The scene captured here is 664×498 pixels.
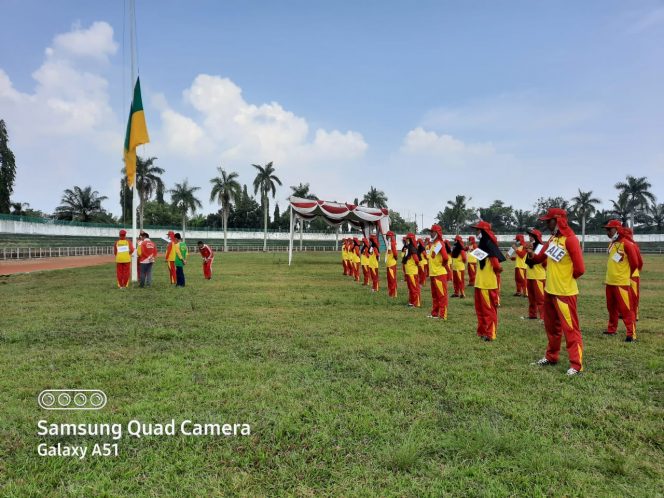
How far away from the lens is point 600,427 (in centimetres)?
353

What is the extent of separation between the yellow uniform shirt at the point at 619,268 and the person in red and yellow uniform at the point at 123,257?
12204 mm

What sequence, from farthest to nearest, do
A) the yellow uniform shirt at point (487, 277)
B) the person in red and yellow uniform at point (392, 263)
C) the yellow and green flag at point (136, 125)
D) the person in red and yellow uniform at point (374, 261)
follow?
the yellow and green flag at point (136, 125) → the person in red and yellow uniform at point (374, 261) → the person in red and yellow uniform at point (392, 263) → the yellow uniform shirt at point (487, 277)

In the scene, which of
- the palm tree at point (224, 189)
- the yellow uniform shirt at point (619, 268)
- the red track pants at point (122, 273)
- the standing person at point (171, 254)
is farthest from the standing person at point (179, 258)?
the palm tree at point (224, 189)

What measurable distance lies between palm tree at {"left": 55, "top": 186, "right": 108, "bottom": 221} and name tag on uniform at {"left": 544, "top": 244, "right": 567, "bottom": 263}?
65374mm

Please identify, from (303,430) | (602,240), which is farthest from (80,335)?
(602,240)

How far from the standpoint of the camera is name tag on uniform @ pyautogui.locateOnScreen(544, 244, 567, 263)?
17.0 ft

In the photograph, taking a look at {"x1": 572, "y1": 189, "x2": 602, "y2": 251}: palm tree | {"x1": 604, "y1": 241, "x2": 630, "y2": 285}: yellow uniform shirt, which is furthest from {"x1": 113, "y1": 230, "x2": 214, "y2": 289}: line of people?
{"x1": 572, "y1": 189, "x2": 602, "y2": 251}: palm tree

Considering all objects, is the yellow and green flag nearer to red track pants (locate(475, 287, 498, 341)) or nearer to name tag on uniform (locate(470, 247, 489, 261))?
name tag on uniform (locate(470, 247, 489, 261))

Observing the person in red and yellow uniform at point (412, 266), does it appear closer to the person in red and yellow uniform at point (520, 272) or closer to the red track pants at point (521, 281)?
the person in red and yellow uniform at point (520, 272)

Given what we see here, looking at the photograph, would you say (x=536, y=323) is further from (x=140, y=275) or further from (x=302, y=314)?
(x=140, y=275)

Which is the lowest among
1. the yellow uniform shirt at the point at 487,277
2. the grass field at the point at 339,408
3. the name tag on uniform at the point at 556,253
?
the grass field at the point at 339,408

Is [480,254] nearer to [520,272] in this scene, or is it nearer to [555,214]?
[555,214]

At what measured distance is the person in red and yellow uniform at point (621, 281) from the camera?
6.74 m

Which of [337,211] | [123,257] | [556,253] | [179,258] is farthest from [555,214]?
[337,211]
